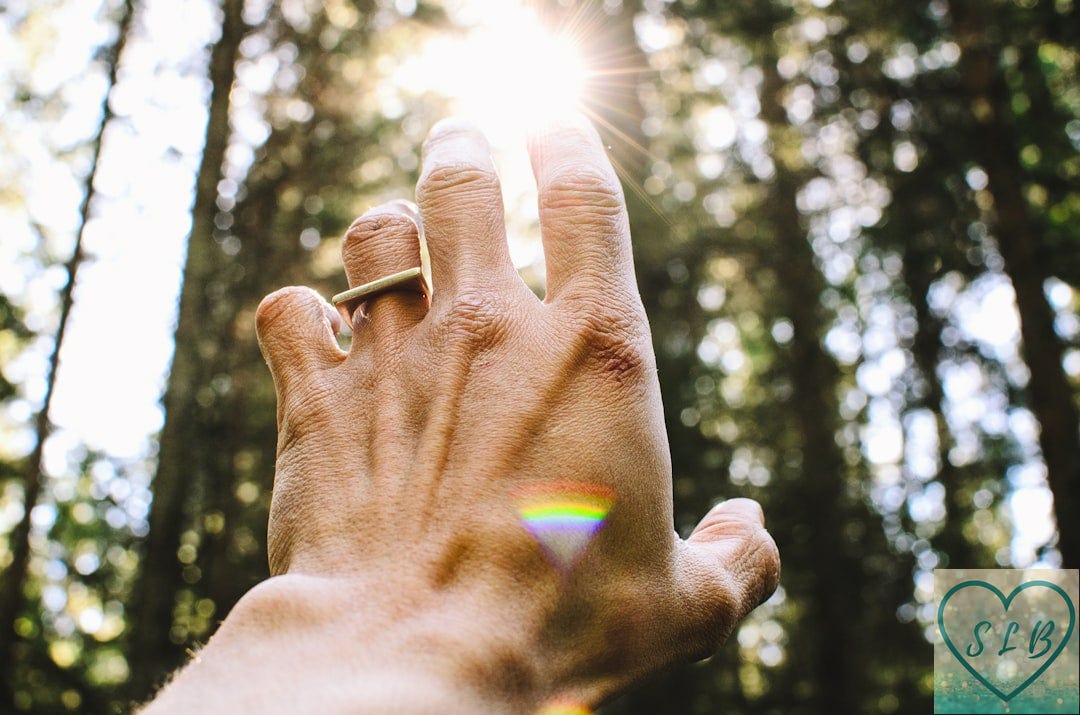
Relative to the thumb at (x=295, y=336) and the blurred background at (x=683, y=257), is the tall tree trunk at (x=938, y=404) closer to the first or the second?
the blurred background at (x=683, y=257)

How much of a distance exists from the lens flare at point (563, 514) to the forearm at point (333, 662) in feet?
0.55

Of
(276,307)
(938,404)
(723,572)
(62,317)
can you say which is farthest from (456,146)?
(938,404)

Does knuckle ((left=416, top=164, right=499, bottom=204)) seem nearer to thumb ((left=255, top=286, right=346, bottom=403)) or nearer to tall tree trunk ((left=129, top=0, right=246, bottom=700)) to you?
thumb ((left=255, top=286, right=346, bottom=403))

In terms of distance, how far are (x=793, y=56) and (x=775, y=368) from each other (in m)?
5.19

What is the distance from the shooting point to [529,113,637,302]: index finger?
4.66 feet

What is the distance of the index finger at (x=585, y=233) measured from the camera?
1422 millimetres

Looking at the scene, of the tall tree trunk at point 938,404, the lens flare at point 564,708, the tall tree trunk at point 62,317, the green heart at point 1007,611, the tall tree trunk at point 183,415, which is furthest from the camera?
the tall tree trunk at point 62,317

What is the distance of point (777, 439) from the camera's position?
14.9 metres

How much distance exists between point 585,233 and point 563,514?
0.46m

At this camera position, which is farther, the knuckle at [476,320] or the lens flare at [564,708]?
the knuckle at [476,320]

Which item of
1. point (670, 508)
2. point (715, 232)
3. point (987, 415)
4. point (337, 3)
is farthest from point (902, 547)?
point (670, 508)

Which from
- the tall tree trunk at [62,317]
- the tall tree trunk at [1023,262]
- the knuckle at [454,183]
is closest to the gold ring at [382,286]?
the knuckle at [454,183]

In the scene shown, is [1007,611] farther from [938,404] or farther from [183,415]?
[938,404]

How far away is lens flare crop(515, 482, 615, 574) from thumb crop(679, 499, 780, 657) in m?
0.22
